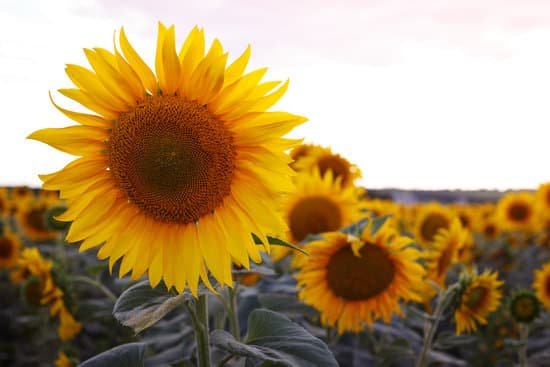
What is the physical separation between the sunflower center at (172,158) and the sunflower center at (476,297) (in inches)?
85.6

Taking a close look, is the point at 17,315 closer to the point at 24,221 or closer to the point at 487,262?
the point at 24,221

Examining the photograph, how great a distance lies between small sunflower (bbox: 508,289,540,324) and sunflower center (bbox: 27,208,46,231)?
244 inches

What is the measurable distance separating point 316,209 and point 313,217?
80 mm

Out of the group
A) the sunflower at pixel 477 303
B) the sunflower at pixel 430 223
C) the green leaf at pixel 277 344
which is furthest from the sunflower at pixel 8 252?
the green leaf at pixel 277 344

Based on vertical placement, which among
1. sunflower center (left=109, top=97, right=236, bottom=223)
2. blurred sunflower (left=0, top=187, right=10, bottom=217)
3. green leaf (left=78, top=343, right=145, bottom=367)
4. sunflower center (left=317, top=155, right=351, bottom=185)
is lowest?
blurred sunflower (left=0, top=187, right=10, bottom=217)

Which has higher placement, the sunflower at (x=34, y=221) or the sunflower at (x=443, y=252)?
the sunflower at (x=443, y=252)

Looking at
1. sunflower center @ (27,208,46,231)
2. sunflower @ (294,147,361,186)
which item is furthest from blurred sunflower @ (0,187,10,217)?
sunflower @ (294,147,361,186)

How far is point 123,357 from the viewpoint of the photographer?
203cm

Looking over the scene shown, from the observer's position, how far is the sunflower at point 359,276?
331 centimetres

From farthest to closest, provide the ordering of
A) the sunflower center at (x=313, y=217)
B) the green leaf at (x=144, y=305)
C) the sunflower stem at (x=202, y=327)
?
1. the sunflower center at (x=313, y=217)
2. the sunflower stem at (x=202, y=327)
3. the green leaf at (x=144, y=305)

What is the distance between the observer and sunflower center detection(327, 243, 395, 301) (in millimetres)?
3320

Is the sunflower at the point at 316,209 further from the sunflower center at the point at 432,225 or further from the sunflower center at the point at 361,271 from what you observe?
the sunflower center at the point at 432,225

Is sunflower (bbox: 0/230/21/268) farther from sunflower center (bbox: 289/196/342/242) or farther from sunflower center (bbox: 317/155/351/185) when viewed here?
sunflower center (bbox: 289/196/342/242)

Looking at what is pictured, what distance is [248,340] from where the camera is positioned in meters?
2.11
